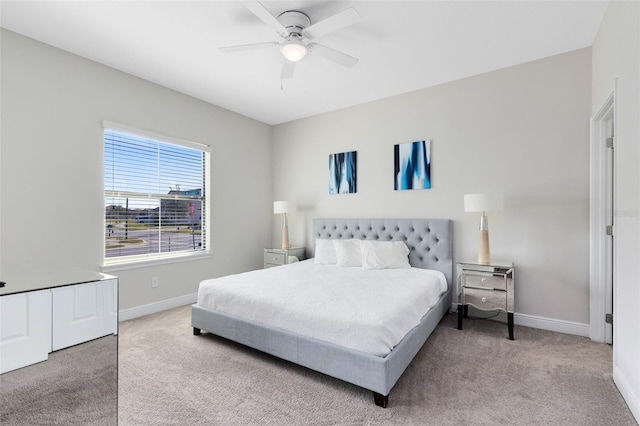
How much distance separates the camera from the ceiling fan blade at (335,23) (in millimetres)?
2015

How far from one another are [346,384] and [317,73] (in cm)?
305

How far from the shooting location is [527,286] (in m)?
3.19

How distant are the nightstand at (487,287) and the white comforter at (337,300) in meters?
0.25

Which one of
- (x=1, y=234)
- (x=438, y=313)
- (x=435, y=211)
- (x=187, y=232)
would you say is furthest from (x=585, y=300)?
(x=1, y=234)

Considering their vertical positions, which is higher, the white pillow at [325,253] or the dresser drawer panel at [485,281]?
the white pillow at [325,253]

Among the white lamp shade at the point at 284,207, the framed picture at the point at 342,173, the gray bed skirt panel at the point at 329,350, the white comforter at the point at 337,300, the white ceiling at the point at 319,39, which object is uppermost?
the white ceiling at the point at 319,39

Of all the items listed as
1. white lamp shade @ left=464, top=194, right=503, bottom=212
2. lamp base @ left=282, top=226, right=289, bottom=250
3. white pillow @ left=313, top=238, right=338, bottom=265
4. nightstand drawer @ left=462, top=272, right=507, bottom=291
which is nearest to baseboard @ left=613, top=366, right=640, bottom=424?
nightstand drawer @ left=462, top=272, right=507, bottom=291

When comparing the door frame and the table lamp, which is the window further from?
the door frame

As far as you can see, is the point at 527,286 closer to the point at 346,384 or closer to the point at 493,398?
the point at 493,398

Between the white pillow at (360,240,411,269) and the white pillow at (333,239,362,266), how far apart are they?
0.30ft

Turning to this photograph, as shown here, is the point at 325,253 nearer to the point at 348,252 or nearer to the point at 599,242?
the point at 348,252

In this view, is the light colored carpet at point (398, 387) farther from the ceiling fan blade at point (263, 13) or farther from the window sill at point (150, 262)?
the ceiling fan blade at point (263, 13)

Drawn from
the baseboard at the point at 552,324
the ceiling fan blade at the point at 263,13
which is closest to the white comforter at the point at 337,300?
the baseboard at the point at 552,324

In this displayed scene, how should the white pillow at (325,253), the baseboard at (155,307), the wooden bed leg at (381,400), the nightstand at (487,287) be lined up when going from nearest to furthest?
the wooden bed leg at (381,400)
the nightstand at (487,287)
the baseboard at (155,307)
the white pillow at (325,253)
